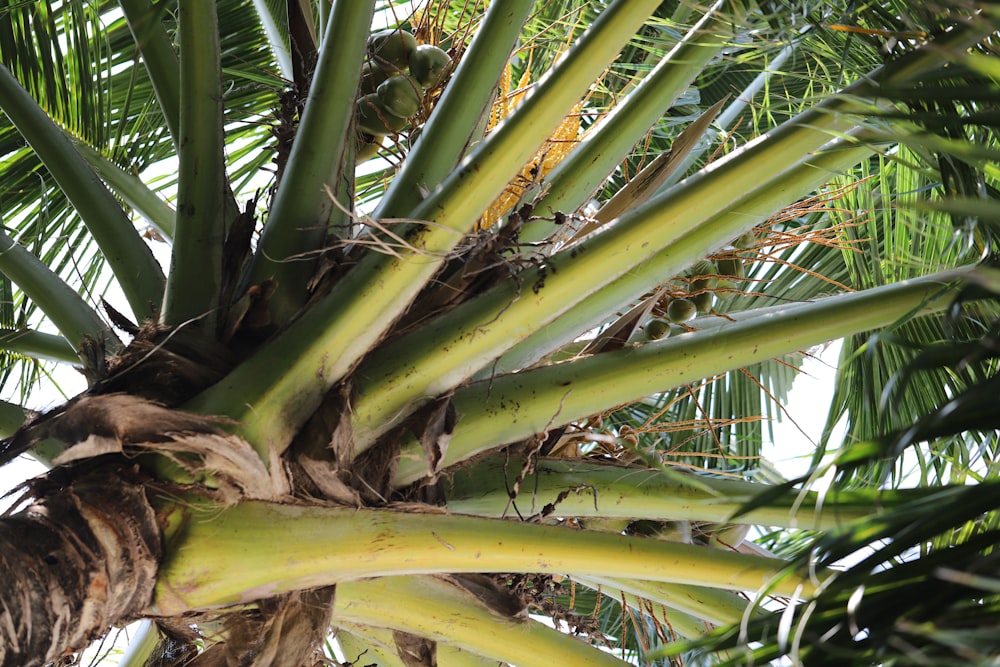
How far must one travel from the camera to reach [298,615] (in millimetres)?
1191

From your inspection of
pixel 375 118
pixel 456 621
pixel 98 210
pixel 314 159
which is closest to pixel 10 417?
pixel 98 210

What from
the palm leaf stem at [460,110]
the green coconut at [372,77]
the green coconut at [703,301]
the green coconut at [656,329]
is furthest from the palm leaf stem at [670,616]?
the green coconut at [372,77]

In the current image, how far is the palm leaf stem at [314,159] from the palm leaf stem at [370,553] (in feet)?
1.07

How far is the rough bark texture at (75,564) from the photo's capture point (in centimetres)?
97

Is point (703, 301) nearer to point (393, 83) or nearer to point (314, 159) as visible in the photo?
point (393, 83)

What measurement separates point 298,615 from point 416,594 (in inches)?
7.1

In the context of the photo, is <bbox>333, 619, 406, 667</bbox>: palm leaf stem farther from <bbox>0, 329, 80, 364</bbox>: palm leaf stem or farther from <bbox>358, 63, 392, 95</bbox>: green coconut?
<bbox>358, 63, 392, 95</bbox>: green coconut

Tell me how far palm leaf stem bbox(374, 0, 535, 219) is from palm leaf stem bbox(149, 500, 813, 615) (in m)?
0.41

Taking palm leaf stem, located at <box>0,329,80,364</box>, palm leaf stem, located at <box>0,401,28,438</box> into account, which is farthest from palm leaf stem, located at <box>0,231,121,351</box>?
palm leaf stem, located at <box>0,329,80,364</box>

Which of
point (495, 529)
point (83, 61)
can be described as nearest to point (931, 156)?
point (495, 529)

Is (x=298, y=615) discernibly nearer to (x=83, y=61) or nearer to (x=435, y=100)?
(x=435, y=100)

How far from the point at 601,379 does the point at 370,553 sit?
1.29ft

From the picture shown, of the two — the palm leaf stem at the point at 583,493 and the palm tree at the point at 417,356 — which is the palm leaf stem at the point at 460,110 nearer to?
the palm tree at the point at 417,356

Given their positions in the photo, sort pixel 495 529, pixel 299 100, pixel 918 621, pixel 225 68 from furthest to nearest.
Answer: pixel 225 68 → pixel 299 100 → pixel 495 529 → pixel 918 621
